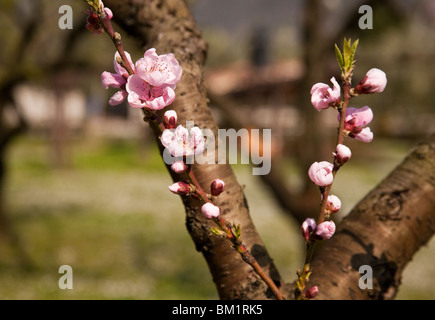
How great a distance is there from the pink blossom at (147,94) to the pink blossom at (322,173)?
374 millimetres

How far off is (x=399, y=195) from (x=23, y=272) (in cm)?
838

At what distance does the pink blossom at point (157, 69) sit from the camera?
1113 millimetres

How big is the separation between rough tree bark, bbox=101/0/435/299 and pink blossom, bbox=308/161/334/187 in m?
0.50

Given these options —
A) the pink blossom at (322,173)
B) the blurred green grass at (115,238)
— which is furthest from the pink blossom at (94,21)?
the blurred green grass at (115,238)

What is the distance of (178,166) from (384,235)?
2.93 ft

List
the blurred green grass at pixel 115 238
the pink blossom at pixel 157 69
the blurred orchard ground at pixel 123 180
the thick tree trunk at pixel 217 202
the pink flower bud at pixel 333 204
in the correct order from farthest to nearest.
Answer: the blurred green grass at pixel 115 238 < the blurred orchard ground at pixel 123 180 < the thick tree trunk at pixel 217 202 < the pink flower bud at pixel 333 204 < the pink blossom at pixel 157 69

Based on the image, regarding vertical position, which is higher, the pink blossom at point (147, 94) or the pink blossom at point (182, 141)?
the pink blossom at point (147, 94)

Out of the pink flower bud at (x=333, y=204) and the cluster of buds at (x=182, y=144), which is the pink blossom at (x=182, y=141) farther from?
the pink flower bud at (x=333, y=204)

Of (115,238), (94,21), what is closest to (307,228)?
(94,21)

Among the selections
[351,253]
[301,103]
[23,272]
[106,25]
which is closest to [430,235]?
[351,253]

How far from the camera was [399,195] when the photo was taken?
1812 mm

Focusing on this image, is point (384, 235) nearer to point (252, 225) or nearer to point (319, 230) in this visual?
point (252, 225)

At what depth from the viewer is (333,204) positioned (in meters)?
1.22

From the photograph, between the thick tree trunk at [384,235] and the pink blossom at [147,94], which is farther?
the thick tree trunk at [384,235]
